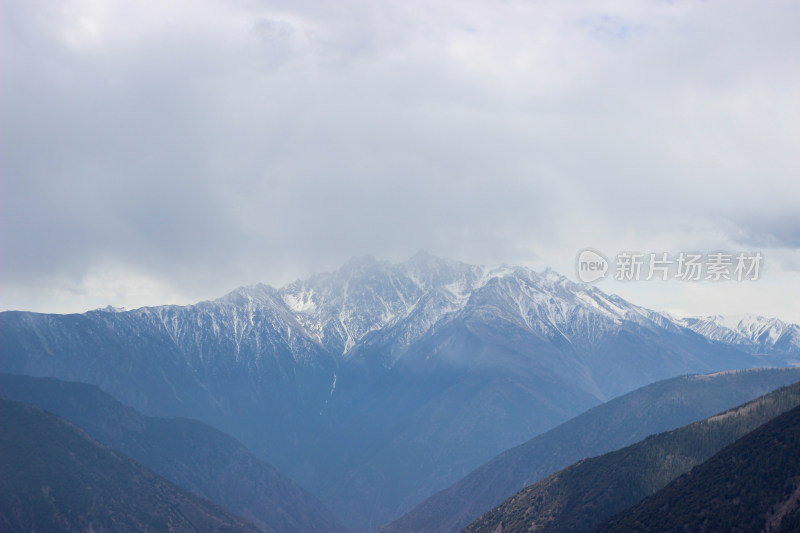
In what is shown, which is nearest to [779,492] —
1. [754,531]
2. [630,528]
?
[754,531]

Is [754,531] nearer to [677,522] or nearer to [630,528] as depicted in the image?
[677,522]

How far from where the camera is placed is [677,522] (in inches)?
7249

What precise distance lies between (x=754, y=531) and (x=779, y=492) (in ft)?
41.7

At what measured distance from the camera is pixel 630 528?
197875 mm

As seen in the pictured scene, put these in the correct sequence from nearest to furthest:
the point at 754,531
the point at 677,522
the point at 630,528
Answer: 1. the point at 754,531
2. the point at 677,522
3. the point at 630,528

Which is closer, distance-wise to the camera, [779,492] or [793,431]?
[779,492]

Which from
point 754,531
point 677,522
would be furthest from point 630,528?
point 754,531

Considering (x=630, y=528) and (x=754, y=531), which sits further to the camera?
(x=630, y=528)

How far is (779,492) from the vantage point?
172 meters

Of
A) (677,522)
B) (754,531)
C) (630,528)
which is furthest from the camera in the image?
(630,528)

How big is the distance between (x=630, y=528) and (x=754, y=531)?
38.1 m

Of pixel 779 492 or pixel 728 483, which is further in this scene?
pixel 728 483

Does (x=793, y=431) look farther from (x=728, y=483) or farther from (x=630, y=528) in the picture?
(x=630, y=528)

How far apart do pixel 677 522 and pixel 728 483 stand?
15689mm
